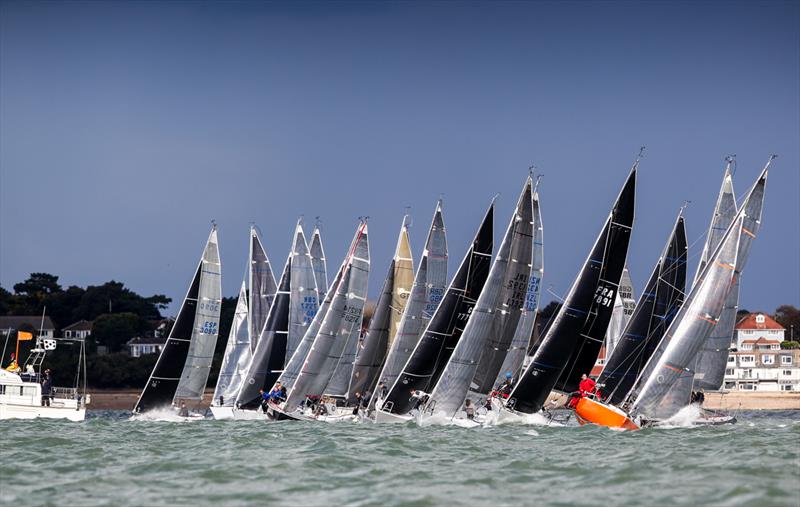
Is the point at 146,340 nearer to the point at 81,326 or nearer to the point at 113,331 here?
the point at 113,331

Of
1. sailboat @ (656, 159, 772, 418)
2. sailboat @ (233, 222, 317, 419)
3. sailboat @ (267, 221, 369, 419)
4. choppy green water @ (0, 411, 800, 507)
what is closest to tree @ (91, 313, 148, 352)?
sailboat @ (233, 222, 317, 419)

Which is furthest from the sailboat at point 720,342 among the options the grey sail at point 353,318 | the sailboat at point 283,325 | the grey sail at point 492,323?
the sailboat at point 283,325

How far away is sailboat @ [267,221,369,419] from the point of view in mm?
46188

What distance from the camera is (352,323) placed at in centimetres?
4928

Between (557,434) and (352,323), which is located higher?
(352,323)

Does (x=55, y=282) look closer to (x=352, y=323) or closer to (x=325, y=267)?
(x=325, y=267)

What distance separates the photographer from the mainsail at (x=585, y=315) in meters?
40.5

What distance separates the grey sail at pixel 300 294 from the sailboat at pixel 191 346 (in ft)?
11.3

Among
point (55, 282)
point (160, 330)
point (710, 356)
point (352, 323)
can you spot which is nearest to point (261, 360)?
point (352, 323)

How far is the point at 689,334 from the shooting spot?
1414 inches

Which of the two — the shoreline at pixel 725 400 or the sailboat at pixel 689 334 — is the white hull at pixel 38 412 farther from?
the shoreline at pixel 725 400

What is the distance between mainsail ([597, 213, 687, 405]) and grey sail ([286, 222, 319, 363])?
16127mm

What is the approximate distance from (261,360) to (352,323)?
19.7 ft

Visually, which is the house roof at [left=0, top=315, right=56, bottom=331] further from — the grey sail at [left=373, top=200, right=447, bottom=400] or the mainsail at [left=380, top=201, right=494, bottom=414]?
the mainsail at [left=380, top=201, right=494, bottom=414]
